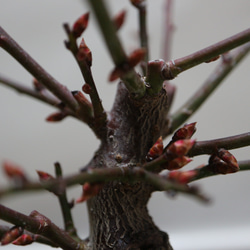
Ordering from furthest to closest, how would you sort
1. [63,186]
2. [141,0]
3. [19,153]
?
[19,153] → [141,0] → [63,186]

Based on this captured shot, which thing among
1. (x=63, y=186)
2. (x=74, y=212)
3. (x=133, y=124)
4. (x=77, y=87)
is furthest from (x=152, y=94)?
(x=74, y=212)

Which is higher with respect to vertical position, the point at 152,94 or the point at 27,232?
the point at 152,94

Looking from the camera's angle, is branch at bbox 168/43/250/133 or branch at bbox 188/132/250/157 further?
branch at bbox 168/43/250/133

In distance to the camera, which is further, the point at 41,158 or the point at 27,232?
the point at 41,158

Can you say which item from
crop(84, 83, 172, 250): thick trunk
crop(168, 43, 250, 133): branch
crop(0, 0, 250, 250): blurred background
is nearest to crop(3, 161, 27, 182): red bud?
crop(84, 83, 172, 250): thick trunk

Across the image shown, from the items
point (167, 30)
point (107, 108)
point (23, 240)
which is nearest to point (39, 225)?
point (23, 240)

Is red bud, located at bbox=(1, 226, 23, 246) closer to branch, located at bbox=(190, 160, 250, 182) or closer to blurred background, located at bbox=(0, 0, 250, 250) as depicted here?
branch, located at bbox=(190, 160, 250, 182)

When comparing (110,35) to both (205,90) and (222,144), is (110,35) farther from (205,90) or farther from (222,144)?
(205,90)

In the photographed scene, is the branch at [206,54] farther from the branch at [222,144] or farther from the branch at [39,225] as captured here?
the branch at [39,225]

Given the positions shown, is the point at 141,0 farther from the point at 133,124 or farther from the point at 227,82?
the point at 227,82
